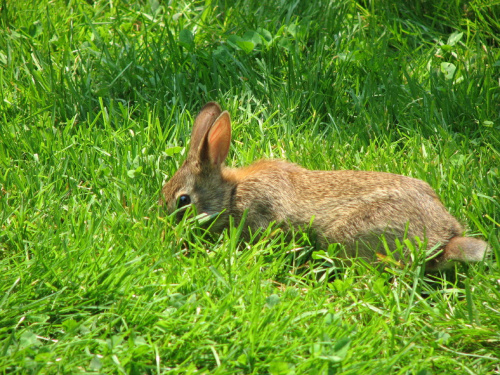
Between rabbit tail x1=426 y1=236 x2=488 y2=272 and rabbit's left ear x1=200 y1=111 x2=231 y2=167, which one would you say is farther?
rabbit's left ear x1=200 y1=111 x2=231 y2=167

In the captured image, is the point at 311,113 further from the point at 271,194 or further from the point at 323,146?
the point at 271,194

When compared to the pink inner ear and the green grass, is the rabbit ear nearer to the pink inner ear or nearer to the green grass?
the pink inner ear

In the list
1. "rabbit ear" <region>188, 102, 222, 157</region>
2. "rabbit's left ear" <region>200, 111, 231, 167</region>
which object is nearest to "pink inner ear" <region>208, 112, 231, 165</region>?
"rabbit's left ear" <region>200, 111, 231, 167</region>

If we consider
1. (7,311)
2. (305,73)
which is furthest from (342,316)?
(305,73)

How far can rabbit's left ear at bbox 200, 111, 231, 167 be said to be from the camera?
14.9 ft

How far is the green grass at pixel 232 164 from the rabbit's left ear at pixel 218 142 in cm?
33

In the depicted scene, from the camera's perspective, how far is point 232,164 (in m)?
5.14

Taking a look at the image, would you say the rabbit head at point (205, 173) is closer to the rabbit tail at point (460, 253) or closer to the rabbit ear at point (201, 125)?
the rabbit ear at point (201, 125)

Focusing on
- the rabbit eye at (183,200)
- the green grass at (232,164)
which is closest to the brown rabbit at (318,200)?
the rabbit eye at (183,200)

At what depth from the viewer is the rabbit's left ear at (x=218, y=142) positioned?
4.54m

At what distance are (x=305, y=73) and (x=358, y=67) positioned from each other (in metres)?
0.50

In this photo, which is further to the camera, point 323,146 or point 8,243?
point 323,146

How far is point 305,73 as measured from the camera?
5.62m

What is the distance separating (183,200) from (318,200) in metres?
1.00
